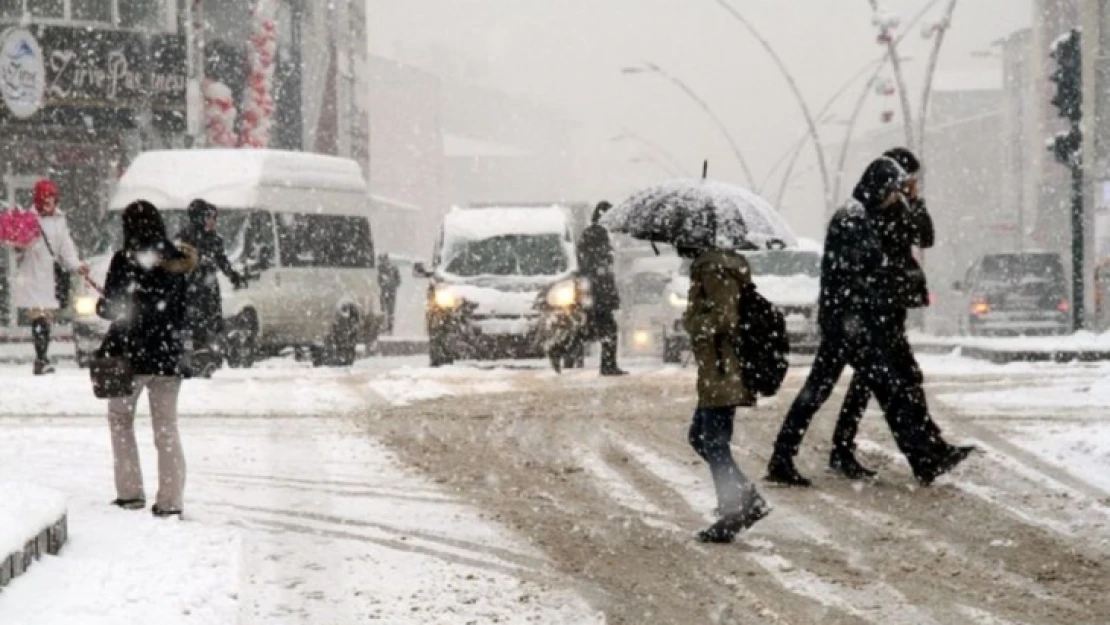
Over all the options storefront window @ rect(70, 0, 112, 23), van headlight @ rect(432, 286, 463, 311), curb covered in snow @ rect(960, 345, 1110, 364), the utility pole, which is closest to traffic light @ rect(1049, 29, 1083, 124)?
the utility pole

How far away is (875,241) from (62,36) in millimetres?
25265

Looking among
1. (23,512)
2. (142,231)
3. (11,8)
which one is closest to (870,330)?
(142,231)

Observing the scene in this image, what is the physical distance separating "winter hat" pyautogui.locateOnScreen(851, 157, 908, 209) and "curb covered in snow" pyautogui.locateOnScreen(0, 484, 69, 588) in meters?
4.60

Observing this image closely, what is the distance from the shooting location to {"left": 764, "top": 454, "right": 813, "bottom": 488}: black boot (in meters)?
10.4

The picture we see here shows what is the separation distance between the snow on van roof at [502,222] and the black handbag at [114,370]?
1357 cm

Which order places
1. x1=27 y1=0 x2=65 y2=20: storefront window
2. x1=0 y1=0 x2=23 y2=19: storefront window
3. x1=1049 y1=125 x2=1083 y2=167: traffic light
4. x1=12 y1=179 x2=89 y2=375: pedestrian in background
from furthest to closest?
x1=27 y1=0 x2=65 y2=20: storefront window < x1=0 y1=0 x2=23 y2=19: storefront window < x1=1049 y1=125 x2=1083 y2=167: traffic light < x1=12 y1=179 x2=89 y2=375: pedestrian in background

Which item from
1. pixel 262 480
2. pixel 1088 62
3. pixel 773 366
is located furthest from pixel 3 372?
pixel 1088 62

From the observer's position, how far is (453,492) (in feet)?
33.7

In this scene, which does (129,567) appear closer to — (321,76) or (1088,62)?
(321,76)

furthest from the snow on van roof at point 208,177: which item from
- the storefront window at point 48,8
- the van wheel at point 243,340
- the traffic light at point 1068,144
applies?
the storefront window at point 48,8

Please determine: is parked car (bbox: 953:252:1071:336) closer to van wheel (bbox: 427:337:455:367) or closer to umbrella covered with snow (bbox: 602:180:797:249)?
van wheel (bbox: 427:337:455:367)

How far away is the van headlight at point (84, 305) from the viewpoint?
67.9 ft

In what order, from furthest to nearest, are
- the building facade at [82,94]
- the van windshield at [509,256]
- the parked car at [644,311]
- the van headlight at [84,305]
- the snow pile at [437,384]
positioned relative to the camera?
1. the building facade at [82,94]
2. the parked car at [644,311]
3. the van windshield at [509,256]
4. the van headlight at [84,305]
5. the snow pile at [437,384]

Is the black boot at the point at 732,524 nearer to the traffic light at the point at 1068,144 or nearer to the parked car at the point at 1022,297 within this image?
the traffic light at the point at 1068,144
